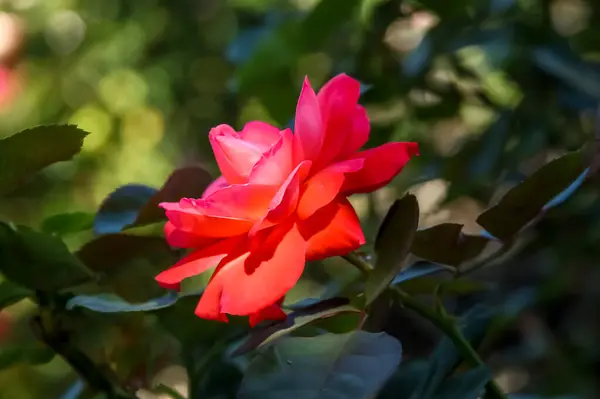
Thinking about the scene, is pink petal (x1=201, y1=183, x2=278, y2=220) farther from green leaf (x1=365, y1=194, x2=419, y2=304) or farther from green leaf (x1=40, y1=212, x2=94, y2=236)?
green leaf (x1=40, y1=212, x2=94, y2=236)

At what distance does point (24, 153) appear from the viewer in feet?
0.90

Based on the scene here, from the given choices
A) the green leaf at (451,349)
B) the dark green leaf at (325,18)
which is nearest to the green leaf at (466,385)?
the green leaf at (451,349)

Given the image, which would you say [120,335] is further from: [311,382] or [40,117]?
[40,117]

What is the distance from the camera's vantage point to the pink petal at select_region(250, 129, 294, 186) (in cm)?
23

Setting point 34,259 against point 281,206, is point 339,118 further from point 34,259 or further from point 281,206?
point 34,259

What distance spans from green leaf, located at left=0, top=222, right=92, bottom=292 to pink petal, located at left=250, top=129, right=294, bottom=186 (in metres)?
0.12

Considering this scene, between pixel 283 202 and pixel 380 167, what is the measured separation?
0.04m

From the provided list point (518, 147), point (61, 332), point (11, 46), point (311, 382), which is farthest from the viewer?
point (11, 46)

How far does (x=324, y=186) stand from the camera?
0.24 metres

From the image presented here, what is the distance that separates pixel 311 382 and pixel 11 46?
3.13ft

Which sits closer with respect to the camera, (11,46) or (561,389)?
(561,389)

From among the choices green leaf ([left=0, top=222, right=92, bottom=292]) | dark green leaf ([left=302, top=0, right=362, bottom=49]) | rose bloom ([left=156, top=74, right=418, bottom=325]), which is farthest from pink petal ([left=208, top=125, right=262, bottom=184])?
dark green leaf ([left=302, top=0, right=362, bottom=49])

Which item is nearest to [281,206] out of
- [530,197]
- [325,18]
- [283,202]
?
[283,202]

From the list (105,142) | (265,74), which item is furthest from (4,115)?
(265,74)
